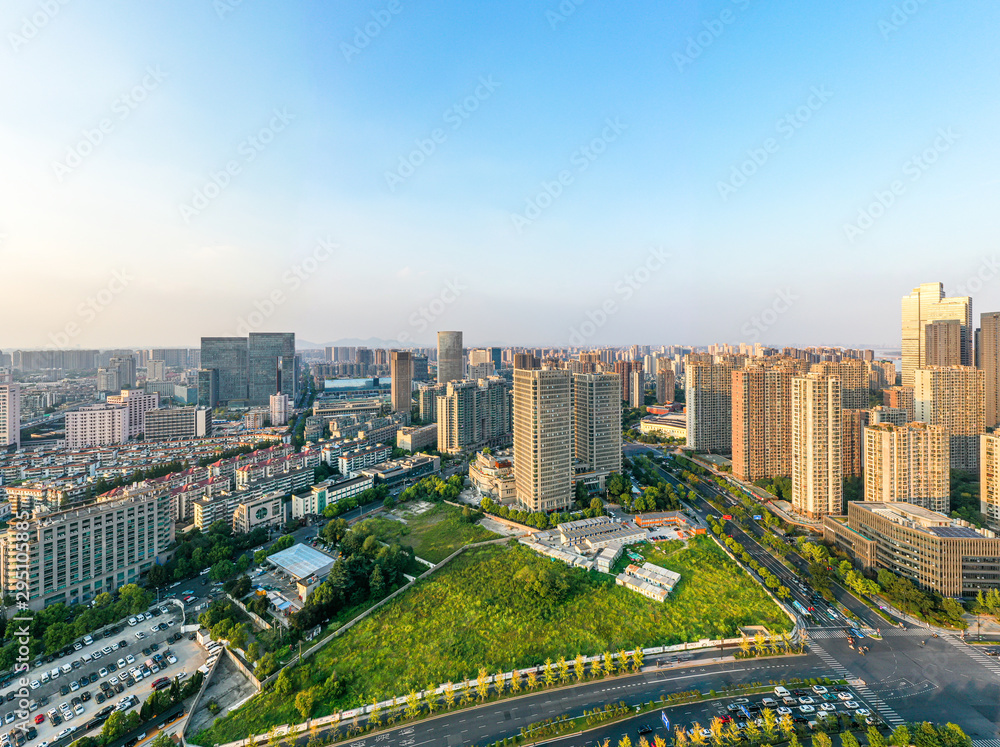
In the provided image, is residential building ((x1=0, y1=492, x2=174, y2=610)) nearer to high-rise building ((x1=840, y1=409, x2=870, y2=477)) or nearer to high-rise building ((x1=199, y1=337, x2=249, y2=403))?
high-rise building ((x1=840, y1=409, x2=870, y2=477))

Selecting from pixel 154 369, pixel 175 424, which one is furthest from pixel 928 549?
pixel 154 369

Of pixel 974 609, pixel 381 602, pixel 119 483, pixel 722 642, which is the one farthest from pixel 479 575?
pixel 119 483

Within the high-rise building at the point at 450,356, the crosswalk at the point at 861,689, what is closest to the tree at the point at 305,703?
the crosswalk at the point at 861,689

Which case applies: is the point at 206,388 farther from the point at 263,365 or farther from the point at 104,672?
the point at 104,672

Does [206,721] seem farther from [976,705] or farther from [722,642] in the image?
[976,705]

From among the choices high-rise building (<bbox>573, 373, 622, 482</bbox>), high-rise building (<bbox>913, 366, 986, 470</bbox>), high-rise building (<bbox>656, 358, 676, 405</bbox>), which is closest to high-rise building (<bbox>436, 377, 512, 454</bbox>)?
high-rise building (<bbox>573, 373, 622, 482</bbox>)

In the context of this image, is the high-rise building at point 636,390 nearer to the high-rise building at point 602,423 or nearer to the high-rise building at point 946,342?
the high-rise building at point 946,342
